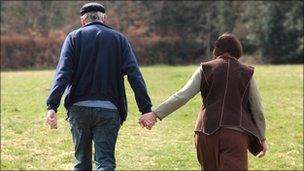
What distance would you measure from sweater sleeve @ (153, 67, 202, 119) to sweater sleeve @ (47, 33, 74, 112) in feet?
3.51

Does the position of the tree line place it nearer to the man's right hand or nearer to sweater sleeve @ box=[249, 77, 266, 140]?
the man's right hand

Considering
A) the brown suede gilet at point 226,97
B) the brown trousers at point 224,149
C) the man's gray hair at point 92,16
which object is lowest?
the brown trousers at point 224,149

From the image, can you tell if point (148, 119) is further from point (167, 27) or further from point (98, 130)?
point (167, 27)

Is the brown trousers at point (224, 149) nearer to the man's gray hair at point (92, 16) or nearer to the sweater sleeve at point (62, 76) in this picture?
the sweater sleeve at point (62, 76)

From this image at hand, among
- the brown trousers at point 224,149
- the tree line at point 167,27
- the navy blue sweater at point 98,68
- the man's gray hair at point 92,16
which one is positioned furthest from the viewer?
the tree line at point 167,27

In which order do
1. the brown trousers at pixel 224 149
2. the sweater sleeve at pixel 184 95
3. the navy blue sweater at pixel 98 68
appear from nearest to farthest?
the brown trousers at pixel 224 149 → the sweater sleeve at pixel 184 95 → the navy blue sweater at pixel 98 68

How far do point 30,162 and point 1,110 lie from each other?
6.86 meters

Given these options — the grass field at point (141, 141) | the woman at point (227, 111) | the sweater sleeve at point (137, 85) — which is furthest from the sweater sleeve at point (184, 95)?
the grass field at point (141, 141)

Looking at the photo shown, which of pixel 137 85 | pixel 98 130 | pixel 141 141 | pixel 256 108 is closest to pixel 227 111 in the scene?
pixel 256 108

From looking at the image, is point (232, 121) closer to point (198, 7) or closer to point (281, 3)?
point (281, 3)

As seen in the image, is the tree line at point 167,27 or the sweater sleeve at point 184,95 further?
the tree line at point 167,27

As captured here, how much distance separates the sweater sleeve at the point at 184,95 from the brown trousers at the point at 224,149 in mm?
424

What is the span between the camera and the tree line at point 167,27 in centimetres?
5278

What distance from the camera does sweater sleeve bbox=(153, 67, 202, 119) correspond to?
6.27 metres
